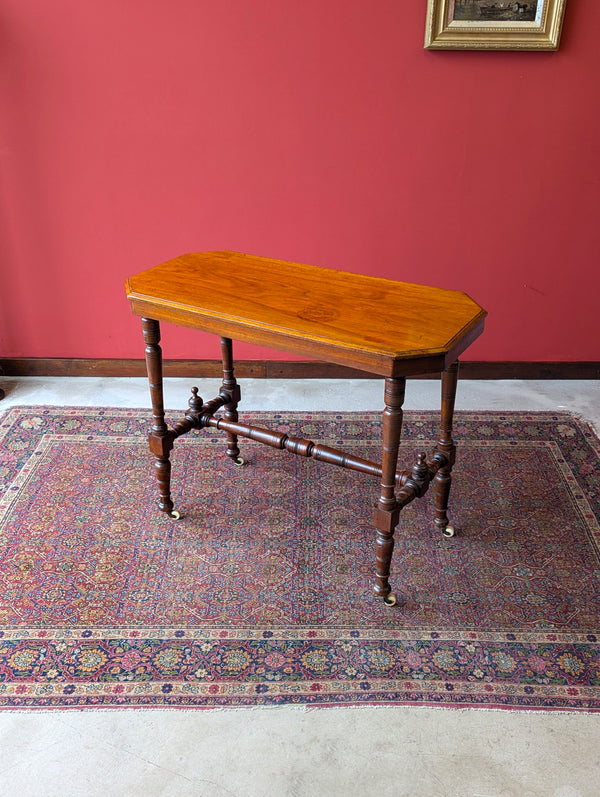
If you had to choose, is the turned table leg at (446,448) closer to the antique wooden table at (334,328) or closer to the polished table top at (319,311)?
the antique wooden table at (334,328)

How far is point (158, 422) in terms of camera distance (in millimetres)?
3119

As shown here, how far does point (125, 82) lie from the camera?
3.93 metres

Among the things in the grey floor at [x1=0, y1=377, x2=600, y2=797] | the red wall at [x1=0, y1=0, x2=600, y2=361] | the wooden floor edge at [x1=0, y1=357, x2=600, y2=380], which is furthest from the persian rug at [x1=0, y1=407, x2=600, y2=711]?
the red wall at [x1=0, y1=0, x2=600, y2=361]

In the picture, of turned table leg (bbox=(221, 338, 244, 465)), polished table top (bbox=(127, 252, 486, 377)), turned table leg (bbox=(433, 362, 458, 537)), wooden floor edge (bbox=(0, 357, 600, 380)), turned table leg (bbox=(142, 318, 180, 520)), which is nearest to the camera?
polished table top (bbox=(127, 252, 486, 377))

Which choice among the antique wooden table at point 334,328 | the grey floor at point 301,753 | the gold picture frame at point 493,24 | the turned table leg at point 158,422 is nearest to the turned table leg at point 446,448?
the antique wooden table at point 334,328

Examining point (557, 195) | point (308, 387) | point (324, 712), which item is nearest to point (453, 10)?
point (557, 195)

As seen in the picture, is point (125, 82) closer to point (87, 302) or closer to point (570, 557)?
point (87, 302)

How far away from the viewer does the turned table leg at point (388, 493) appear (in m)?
2.44

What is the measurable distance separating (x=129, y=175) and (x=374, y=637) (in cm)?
284

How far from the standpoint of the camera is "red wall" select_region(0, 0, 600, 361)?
3.84m

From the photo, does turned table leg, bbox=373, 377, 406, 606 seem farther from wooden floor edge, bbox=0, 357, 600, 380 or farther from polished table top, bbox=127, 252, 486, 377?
wooden floor edge, bbox=0, 357, 600, 380

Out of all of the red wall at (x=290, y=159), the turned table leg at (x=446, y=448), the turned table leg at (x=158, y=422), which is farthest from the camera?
the red wall at (x=290, y=159)

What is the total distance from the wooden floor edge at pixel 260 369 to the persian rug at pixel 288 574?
57 cm

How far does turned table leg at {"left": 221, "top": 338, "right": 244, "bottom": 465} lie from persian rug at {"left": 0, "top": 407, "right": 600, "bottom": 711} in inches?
4.2
